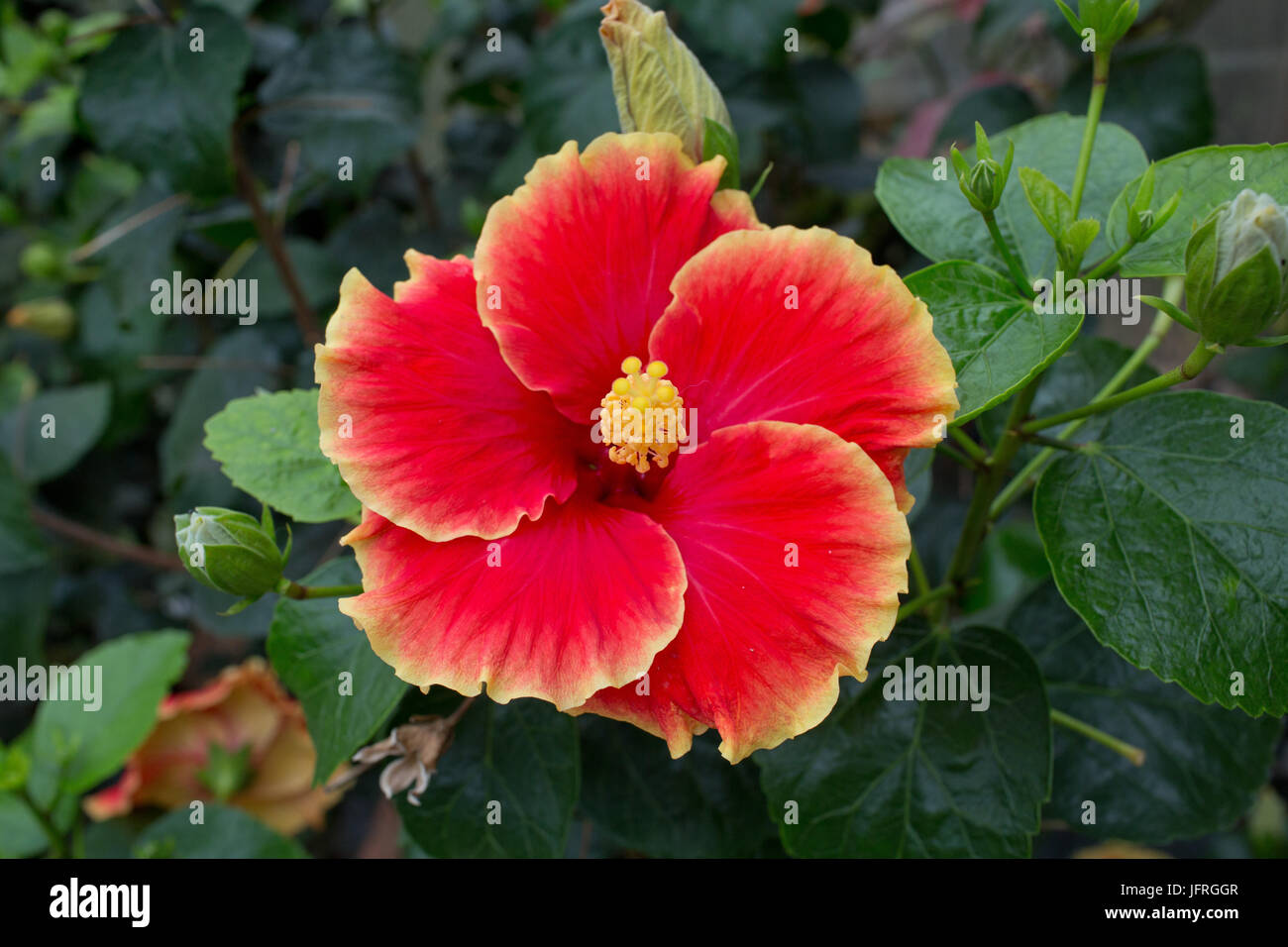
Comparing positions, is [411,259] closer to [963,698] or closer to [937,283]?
[937,283]

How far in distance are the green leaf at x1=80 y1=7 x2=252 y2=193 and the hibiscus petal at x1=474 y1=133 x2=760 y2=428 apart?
0.84 meters

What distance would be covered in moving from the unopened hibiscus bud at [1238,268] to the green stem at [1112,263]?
0.04 m

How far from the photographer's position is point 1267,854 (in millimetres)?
1464

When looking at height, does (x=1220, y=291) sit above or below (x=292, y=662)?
above

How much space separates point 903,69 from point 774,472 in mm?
2435

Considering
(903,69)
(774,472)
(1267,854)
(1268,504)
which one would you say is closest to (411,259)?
(774,472)

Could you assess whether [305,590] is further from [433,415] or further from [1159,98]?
[1159,98]

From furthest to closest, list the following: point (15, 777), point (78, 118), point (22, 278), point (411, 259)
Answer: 1. point (22, 278)
2. point (78, 118)
3. point (15, 777)
4. point (411, 259)

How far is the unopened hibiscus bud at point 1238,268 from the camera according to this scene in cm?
57

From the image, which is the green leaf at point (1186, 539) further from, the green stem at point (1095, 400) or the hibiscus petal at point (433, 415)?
the hibiscus petal at point (433, 415)

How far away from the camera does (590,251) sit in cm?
67

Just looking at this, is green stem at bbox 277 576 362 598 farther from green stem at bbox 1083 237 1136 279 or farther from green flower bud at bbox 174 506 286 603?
green stem at bbox 1083 237 1136 279

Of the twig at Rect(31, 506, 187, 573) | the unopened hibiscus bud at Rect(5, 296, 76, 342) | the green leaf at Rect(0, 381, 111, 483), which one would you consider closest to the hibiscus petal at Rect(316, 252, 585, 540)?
the twig at Rect(31, 506, 187, 573)

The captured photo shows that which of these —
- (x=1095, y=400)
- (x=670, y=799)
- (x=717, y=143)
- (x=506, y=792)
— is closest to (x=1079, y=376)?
(x=1095, y=400)
